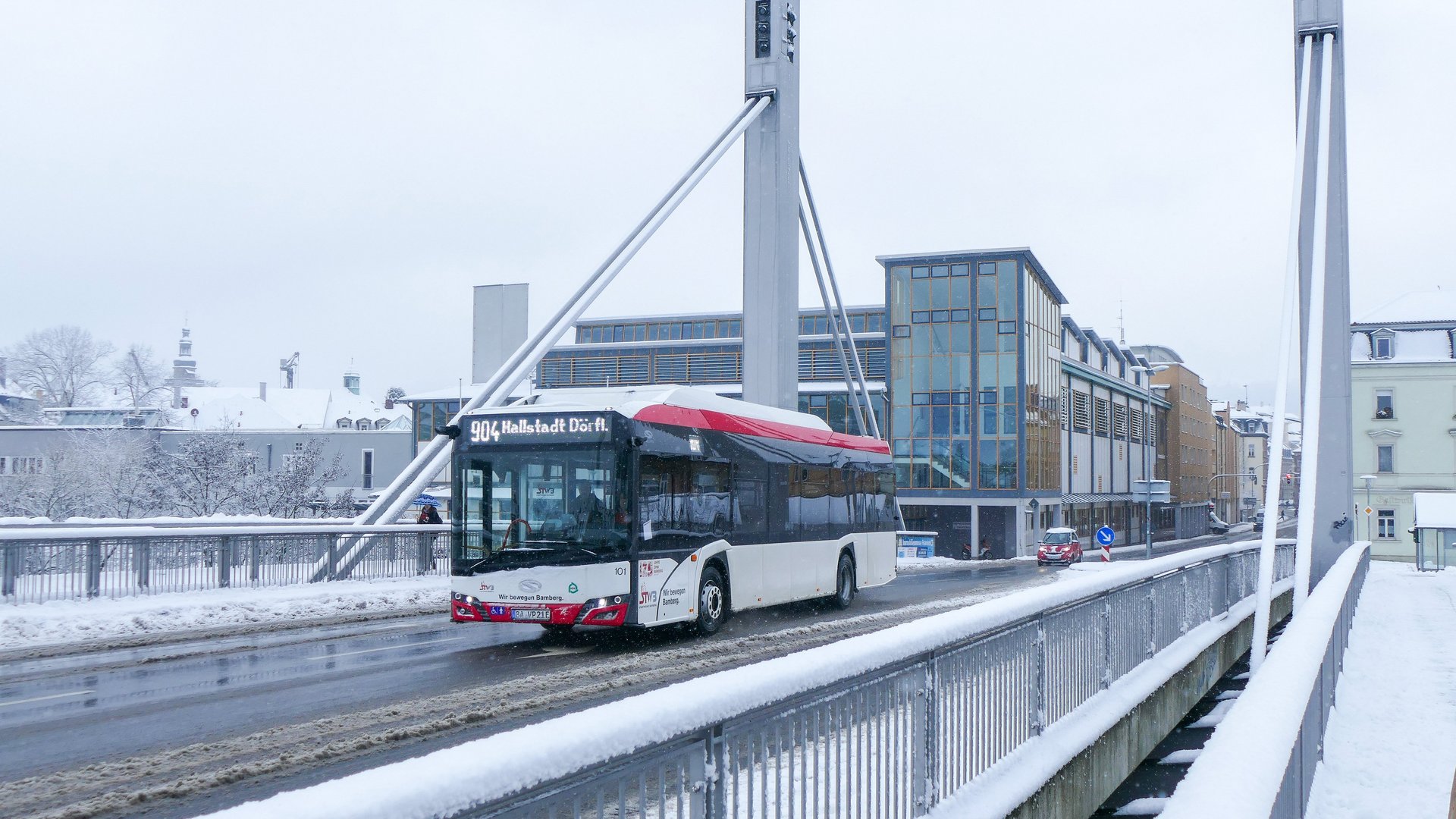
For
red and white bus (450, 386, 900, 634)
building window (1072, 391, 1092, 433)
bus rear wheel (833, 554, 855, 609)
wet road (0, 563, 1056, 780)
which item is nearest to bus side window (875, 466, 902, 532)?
bus rear wheel (833, 554, 855, 609)

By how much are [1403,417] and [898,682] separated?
63.8 m

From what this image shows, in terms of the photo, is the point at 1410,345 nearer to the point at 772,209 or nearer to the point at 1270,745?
the point at 772,209

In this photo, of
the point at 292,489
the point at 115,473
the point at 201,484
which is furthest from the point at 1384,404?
the point at 115,473

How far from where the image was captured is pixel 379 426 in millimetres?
96375

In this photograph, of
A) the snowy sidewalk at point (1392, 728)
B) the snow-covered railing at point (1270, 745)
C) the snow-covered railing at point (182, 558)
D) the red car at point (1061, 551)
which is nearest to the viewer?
the snow-covered railing at point (1270, 745)

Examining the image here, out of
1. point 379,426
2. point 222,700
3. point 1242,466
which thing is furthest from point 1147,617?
point 1242,466

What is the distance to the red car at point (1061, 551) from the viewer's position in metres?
48.1

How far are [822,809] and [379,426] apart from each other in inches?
3795

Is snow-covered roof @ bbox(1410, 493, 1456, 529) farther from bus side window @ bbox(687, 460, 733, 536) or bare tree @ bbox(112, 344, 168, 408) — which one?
Answer: bare tree @ bbox(112, 344, 168, 408)

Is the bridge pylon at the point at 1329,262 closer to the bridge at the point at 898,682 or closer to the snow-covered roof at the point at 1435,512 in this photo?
the bridge at the point at 898,682

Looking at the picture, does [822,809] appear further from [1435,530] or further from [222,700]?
[1435,530]

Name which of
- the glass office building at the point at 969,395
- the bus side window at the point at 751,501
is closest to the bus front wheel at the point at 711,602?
the bus side window at the point at 751,501

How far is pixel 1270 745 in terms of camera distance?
3.56 m

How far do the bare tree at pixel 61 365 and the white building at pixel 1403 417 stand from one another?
65.8 m
